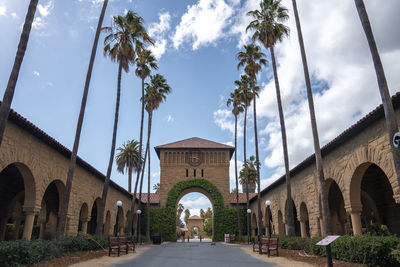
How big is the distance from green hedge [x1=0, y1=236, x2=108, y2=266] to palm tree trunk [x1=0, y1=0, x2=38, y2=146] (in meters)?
3.20

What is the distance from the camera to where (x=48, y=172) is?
14.7m

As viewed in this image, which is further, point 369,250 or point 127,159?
point 127,159

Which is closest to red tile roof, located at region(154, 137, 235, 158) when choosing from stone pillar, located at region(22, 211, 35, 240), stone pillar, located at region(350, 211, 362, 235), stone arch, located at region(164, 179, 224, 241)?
stone arch, located at region(164, 179, 224, 241)

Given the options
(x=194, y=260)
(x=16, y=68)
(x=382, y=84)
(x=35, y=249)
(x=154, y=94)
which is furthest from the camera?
(x=154, y=94)

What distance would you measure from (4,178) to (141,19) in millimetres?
13534

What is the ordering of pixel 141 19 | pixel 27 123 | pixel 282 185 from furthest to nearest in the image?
pixel 282 185
pixel 141 19
pixel 27 123

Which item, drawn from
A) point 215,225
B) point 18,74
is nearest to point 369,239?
point 18,74

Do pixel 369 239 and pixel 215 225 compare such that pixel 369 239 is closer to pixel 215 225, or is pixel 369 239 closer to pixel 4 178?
pixel 4 178

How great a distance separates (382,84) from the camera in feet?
29.5

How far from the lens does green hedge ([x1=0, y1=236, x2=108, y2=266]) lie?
819 centimetres

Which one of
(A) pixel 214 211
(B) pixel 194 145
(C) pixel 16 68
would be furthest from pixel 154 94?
(C) pixel 16 68

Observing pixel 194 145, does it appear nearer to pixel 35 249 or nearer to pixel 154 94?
pixel 154 94

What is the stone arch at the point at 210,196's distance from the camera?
35844 mm

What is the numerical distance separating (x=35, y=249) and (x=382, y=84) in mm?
12312
